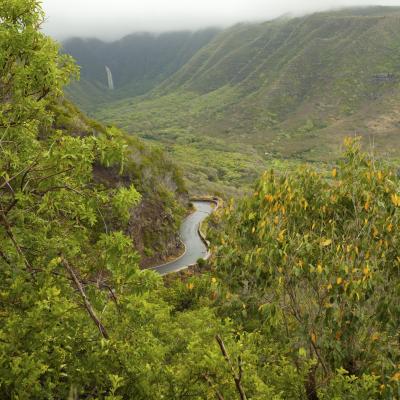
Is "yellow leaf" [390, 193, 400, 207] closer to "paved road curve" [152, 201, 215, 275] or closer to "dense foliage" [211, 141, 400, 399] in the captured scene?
"dense foliage" [211, 141, 400, 399]

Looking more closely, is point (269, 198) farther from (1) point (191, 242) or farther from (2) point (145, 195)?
Result: (1) point (191, 242)

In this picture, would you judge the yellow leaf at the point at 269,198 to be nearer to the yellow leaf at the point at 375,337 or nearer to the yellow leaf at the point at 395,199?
the yellow leaf at the point at 395,199

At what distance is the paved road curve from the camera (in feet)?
126

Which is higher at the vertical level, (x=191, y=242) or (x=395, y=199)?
(x=395, y=199)

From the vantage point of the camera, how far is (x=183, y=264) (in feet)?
127

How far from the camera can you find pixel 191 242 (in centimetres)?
4550

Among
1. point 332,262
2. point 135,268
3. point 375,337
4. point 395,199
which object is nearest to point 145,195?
point 375,337

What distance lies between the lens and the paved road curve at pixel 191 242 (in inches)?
1508

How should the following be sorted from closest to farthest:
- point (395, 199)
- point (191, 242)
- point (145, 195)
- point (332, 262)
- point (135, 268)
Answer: point (135, 268) < point (395, 199) < point (332, 262) < point (145, 195) < point (191, 242)

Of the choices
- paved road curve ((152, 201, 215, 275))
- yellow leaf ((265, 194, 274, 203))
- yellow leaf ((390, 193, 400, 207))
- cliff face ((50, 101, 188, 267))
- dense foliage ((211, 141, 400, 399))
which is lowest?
paved road curve ((152, 201, 215, 275))

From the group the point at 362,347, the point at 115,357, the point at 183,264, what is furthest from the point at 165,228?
the point at 115,357

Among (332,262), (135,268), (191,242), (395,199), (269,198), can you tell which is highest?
(269,198)

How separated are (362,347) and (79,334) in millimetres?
6801

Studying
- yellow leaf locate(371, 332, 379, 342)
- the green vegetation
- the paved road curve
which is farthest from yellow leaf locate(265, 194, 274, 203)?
the paved road curve
